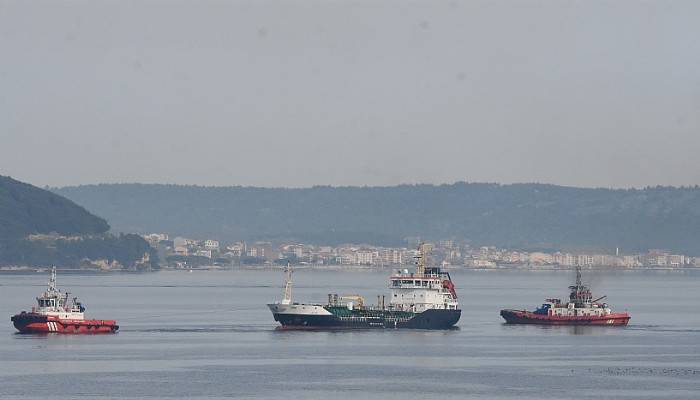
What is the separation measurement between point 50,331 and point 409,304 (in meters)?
38.3

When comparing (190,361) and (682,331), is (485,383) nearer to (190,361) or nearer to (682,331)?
(190,361)

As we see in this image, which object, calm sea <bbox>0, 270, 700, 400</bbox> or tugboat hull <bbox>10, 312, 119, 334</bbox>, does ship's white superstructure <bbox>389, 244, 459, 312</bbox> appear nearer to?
calm sea <bbox>0, 270, 700, 400</bbox>

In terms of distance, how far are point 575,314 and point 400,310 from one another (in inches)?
1018

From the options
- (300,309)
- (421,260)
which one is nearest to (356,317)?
(300,309)

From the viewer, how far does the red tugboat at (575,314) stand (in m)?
179

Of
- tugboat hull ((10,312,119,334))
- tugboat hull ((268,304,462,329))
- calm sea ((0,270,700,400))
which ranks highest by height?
tugboat hull ((268,304,462,329))

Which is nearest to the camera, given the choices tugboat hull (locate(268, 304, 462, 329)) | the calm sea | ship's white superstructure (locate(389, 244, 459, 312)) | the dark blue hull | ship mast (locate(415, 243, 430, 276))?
the calm sea

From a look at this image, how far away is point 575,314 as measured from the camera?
17900 centimetres

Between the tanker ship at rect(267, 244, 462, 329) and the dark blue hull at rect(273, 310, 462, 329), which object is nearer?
the tanker ship at rect(267, 244, 462, 329)

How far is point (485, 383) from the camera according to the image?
113250 mm

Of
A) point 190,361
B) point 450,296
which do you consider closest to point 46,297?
point 190,361

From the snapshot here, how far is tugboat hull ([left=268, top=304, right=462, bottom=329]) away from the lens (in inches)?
6412

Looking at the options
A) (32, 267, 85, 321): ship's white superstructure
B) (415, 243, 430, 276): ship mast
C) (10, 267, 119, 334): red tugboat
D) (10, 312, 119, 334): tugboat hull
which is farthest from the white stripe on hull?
(32, 267, 85, 321): ship's white superstructure

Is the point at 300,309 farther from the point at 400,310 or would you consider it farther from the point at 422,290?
the point at 422,290
